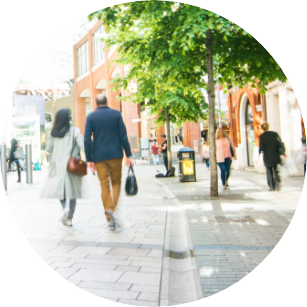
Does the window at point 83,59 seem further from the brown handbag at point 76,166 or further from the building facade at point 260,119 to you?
the building facade at point 260,119

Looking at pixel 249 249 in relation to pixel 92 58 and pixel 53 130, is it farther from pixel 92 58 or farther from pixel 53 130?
pixel 92 58

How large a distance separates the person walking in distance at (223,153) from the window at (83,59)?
31.5 inches

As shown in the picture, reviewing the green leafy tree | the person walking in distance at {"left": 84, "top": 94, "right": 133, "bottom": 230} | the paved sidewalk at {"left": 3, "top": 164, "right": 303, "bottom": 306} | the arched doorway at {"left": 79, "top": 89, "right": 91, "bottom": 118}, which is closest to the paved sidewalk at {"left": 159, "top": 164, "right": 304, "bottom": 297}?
the paved sidewalk at {"left": 3, "top": 164, "right": 303, "bottom": 306}

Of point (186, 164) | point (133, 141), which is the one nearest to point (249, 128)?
point (186, 164)

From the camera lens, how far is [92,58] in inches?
69.3

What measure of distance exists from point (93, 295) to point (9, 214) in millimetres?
689

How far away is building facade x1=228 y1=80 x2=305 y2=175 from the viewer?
169 centimetres

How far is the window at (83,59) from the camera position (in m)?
1.78

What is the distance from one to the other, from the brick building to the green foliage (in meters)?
0.05

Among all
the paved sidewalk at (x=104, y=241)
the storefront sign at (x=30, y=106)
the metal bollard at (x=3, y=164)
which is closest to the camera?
the paved sidewalk at (x=104, y=241)

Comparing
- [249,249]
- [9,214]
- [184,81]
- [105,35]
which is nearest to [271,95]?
[184,81]

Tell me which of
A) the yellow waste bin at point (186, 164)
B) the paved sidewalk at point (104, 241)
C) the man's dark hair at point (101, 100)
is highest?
the man's dark hair at point (101, 100)

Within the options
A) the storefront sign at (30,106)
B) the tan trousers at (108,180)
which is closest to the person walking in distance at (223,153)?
the tan trousers at (108,180)

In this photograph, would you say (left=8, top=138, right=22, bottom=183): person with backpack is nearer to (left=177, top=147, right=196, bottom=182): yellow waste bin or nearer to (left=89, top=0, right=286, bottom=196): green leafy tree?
(left=89, top=0, right=286, bottom=196): green leafy tree
